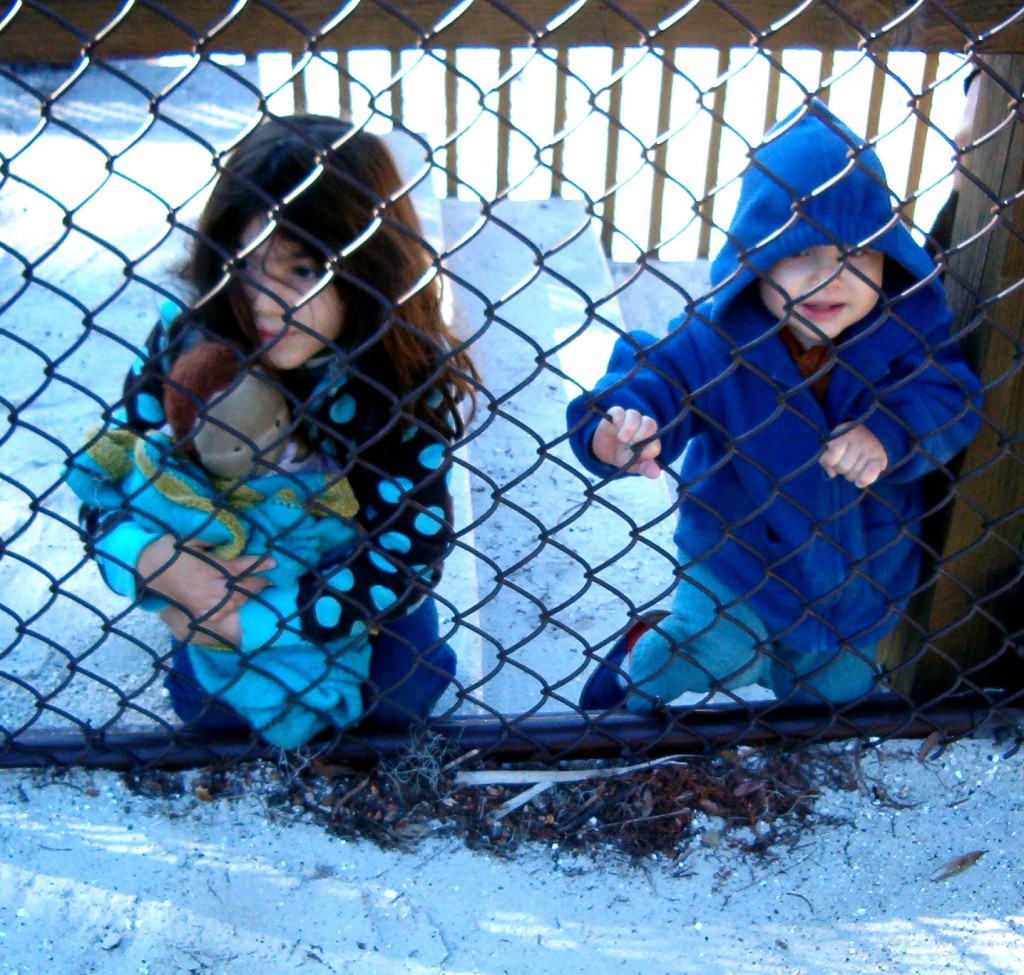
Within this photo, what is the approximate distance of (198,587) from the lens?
2.18 m

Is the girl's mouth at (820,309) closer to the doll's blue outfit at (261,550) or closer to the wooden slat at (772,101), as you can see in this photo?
the doll's blue outfit at (261,550)

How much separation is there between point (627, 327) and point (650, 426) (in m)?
2.65

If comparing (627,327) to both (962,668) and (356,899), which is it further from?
(356,899)

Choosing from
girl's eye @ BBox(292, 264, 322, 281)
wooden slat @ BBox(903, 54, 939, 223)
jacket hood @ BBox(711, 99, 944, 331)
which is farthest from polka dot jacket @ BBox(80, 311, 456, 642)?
wooden slat @ BBox(903, 54, 939, 223)

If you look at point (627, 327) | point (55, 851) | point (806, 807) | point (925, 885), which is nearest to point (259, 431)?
point (55, 851)

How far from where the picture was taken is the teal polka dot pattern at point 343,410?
85.0 inches

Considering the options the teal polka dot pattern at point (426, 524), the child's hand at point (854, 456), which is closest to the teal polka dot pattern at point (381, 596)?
the teal polka dot pattern at point (426, 524)

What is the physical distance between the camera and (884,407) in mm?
1941

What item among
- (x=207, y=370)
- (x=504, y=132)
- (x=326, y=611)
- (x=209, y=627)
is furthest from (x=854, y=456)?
(x=504, y=132)

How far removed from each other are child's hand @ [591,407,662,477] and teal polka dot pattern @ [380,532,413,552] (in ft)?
1.21

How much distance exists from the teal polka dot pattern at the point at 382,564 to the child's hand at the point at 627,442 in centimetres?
41

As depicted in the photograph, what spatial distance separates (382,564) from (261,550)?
234mm

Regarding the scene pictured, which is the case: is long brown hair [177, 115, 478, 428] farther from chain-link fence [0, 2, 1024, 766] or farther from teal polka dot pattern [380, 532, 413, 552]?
teal polka dot pattern [380, 532, 413, 552]

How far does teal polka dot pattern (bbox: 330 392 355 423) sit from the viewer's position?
2160mm
